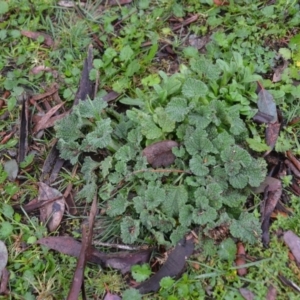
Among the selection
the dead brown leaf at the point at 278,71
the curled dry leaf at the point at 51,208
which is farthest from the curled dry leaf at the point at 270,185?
the curled dry leaf at the point at 51,208

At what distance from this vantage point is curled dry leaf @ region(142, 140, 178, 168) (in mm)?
2559

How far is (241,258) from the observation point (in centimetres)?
241

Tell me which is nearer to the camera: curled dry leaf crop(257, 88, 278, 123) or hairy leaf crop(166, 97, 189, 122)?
hairy leaf crop(166, 97, 189, 122)

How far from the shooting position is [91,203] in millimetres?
2643

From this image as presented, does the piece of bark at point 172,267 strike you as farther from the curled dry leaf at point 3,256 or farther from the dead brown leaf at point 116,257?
the curled dry leaf at point 3,256

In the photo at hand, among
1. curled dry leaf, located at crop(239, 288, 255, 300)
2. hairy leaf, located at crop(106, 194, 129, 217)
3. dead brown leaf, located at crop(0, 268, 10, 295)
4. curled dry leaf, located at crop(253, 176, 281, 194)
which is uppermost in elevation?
curled dry leaf, located at crop(253, 176, 281, 194)

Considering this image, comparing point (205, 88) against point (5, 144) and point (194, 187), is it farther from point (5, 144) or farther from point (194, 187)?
point (5, 144)

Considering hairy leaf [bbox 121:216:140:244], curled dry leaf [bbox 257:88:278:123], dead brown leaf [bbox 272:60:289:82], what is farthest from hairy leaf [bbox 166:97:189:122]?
dead brown leaf [bbox 272:60:289:82]

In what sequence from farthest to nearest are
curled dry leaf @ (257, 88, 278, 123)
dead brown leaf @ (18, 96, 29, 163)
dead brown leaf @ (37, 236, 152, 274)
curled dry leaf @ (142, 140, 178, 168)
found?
dead brown leaf @ (18, 96, 29, 163)
curled dry leaf @ (257, 88, 278, 123)
curled dry leaf @ (142, 140, 178, 168)
dead brown leaf @ (37, 236, 152, 274)

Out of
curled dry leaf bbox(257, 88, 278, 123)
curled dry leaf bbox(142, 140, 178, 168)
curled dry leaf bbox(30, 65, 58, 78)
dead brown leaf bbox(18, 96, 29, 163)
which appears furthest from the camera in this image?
curled dry leaf bbox(30, 65, 58, 78)

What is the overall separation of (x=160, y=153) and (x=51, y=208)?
2.25ft

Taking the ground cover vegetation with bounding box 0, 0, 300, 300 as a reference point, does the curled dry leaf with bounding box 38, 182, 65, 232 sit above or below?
below

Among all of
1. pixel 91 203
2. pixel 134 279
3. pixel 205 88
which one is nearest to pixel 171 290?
pixel 134 279

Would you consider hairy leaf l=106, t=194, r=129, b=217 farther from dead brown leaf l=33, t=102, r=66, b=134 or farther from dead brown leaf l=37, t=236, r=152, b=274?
dead brown leaf l=33, t=102, r=66, b=134
